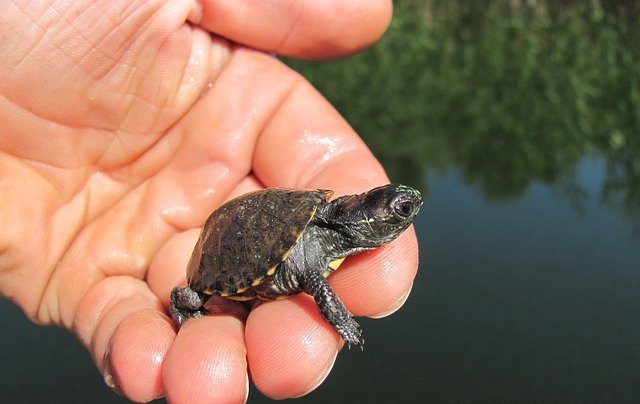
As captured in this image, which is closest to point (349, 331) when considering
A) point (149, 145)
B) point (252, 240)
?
point (252, 240)

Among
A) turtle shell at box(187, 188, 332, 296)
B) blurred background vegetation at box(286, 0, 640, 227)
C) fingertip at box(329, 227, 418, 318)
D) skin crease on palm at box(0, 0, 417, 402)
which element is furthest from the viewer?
blurred background vegetation at box(286, 0, 640, 227)

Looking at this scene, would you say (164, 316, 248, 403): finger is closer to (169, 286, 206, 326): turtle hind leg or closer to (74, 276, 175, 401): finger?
(74, 276, 175, 401): finger

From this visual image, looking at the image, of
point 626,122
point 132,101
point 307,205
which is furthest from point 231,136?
point 626,122

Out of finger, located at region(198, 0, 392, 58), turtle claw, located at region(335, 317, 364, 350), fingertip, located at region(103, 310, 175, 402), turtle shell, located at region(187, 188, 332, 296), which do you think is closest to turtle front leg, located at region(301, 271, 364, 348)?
turtle claw, located at region(335, 317, 364, 350)

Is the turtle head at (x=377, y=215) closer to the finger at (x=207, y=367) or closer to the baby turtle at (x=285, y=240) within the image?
the baby turtle at (x=285, y=240)

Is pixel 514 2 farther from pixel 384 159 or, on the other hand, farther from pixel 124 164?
pixel 124 164

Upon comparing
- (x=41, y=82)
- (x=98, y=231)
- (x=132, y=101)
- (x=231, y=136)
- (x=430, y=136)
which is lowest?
(x=430, y=136)

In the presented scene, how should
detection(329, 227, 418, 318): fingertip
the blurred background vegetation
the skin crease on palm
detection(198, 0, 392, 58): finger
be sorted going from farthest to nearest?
the blurred background vegetation → detection(198, 0, 392, 58): finger → the skin crease on palm → detection(329, 227, 418, 318): fingertip

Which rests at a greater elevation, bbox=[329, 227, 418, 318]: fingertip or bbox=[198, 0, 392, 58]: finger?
bbox=[198, 0, 392, 58]: finger
